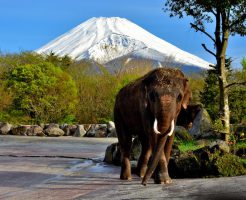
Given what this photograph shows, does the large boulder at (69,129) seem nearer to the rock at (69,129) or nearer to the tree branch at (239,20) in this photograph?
the rock at (69,129)

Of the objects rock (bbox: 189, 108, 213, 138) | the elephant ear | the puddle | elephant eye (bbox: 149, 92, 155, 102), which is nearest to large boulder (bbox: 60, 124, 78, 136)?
rock (bbox: 189, 108, 213, 138)

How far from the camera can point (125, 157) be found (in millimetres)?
7461

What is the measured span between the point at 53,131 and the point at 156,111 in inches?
661

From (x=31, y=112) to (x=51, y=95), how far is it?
1.50m

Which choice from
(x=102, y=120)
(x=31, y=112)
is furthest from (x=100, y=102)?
(x=31, y=112)

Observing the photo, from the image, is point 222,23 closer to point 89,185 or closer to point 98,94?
point 89,185

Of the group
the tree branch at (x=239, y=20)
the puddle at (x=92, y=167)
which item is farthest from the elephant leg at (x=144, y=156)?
the tree branch at (x=239, y=20)

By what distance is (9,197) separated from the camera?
5973 mm

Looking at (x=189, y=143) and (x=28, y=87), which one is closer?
(x=189, y=143)

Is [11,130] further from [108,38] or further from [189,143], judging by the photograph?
[108,38]

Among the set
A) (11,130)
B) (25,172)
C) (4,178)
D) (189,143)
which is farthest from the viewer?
(11,130)

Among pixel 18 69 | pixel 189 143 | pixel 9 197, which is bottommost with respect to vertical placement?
pixel 9 197

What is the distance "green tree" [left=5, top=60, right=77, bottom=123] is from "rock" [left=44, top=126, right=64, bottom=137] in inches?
163

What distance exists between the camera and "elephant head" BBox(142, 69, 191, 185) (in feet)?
19.9
